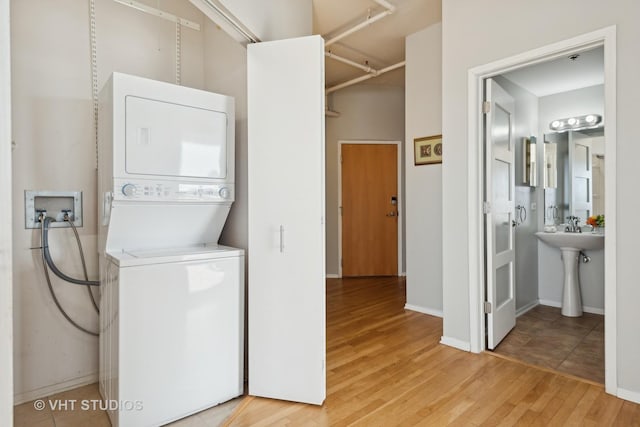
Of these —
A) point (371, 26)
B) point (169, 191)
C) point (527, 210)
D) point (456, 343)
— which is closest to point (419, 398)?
point (456, 343)

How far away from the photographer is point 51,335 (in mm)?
2033

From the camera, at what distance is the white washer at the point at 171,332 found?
5.32 ft

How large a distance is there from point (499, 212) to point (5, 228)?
2.93 metres

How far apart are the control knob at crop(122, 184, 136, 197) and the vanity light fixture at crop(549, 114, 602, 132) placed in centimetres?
418

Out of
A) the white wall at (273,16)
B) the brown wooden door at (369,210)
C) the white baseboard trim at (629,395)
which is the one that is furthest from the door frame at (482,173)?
the brown wooden door at (369,210)

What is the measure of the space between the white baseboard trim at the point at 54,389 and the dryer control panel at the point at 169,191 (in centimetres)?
126

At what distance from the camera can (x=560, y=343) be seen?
2.74 meters

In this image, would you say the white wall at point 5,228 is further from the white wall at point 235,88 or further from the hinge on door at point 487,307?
the hinge on door at point 487,307

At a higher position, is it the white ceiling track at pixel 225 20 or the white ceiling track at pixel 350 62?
the white ceiling track at pixel 350 62

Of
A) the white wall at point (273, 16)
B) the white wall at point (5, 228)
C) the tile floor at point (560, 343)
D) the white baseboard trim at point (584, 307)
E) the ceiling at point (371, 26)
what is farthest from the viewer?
the white baseboard trim at point (584, 307)

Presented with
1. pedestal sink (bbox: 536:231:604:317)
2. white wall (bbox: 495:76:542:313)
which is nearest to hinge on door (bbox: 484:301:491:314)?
white wall (bbox: 495:76:542:313)

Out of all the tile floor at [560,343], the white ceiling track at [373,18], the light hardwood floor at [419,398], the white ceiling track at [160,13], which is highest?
the white ceiling track at [373,18]

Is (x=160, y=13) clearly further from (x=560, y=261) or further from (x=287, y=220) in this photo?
(x=560, y=261)

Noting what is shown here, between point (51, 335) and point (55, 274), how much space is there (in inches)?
14.3
